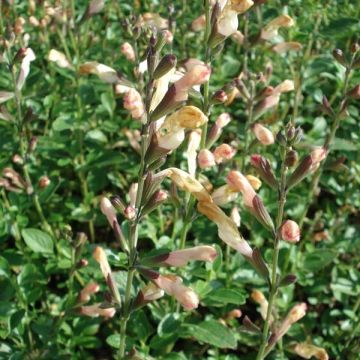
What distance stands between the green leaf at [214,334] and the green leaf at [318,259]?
0.91m

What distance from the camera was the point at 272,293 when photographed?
7.75ft

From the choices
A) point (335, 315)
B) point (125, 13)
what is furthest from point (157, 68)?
point (125, 13)

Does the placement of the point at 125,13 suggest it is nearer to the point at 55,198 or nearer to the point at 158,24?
the point at 158,24

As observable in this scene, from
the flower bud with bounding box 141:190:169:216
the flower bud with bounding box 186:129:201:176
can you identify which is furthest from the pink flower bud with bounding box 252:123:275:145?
the flower bud with bounding box 141:190:169:216

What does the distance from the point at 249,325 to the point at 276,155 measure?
84.2 inches

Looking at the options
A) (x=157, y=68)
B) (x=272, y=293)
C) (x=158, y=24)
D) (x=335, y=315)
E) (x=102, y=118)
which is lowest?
(x=335, y=315)

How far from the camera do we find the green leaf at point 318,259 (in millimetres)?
3619

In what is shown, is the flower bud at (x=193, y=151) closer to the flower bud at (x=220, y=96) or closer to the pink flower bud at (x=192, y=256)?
the flower bud at (x=220, y=96)

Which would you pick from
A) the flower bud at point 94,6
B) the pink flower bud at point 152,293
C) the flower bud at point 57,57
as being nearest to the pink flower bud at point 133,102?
the pink flower bud at point 152,293

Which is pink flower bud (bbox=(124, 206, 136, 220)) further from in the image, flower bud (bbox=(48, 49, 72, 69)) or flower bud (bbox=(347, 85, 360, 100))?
flower bud (bbox=(48, 49, 72, 69))

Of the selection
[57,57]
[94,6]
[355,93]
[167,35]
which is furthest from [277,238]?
[94,6]

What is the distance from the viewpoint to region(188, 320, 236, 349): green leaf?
2.87m

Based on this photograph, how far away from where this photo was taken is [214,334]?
2.98 m

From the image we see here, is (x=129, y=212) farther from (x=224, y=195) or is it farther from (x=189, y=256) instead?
(x=224, y=195)
